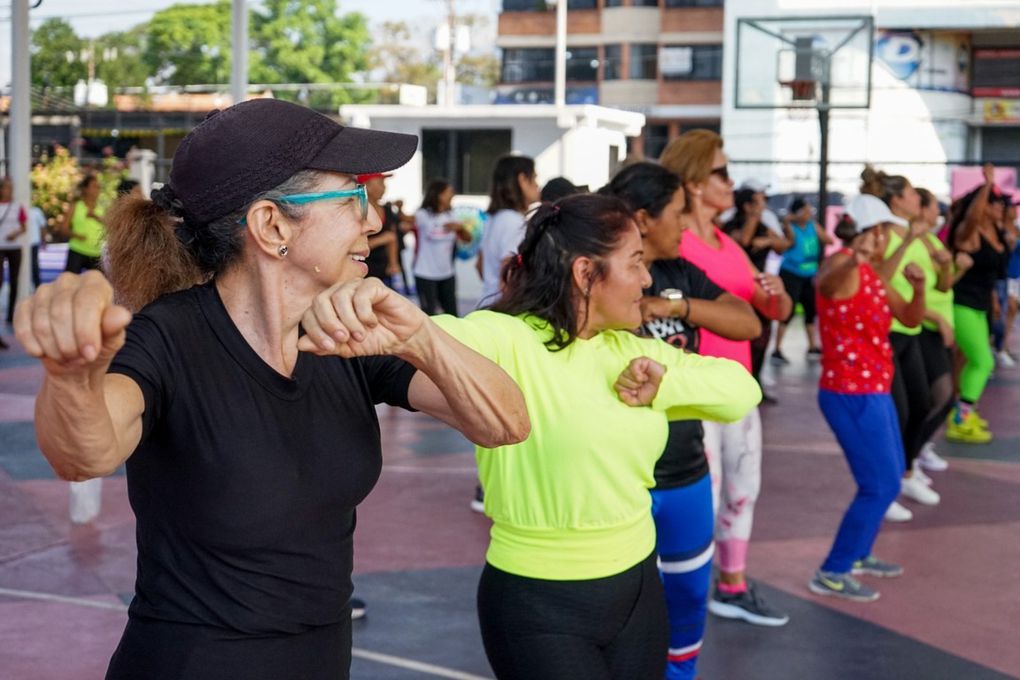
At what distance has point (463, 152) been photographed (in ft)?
89.5

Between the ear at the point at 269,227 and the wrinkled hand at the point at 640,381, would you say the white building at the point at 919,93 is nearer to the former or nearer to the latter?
the wrinkled hand at the point at 640,381

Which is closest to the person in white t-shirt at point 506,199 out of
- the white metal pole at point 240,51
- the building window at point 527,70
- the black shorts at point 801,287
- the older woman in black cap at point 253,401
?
the older woman in black cap at point 253,401

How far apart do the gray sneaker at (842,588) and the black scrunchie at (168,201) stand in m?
4.57

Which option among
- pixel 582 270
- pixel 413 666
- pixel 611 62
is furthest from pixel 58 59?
pixel 582 270

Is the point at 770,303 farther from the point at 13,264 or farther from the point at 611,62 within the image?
the point at 611,62

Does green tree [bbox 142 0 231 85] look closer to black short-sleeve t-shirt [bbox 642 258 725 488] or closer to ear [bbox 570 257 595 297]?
black short-sleeve t-shirt [bbox 642 258 725 488]

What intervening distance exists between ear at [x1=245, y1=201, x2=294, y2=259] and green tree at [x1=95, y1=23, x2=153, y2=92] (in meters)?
64.3

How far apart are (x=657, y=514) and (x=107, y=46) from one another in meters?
72.3

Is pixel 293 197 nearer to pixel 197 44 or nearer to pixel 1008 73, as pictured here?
pixel 1008 73

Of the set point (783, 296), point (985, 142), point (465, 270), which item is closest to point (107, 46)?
point (985, 142)

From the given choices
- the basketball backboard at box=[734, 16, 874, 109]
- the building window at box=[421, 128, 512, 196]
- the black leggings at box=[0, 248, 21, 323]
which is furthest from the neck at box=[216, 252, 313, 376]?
the building window at box=[421, 128, 512, 196]

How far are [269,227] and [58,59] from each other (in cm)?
6810

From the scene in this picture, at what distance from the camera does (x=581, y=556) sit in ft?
10.5

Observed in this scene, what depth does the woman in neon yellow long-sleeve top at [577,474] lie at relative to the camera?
10.4ft
